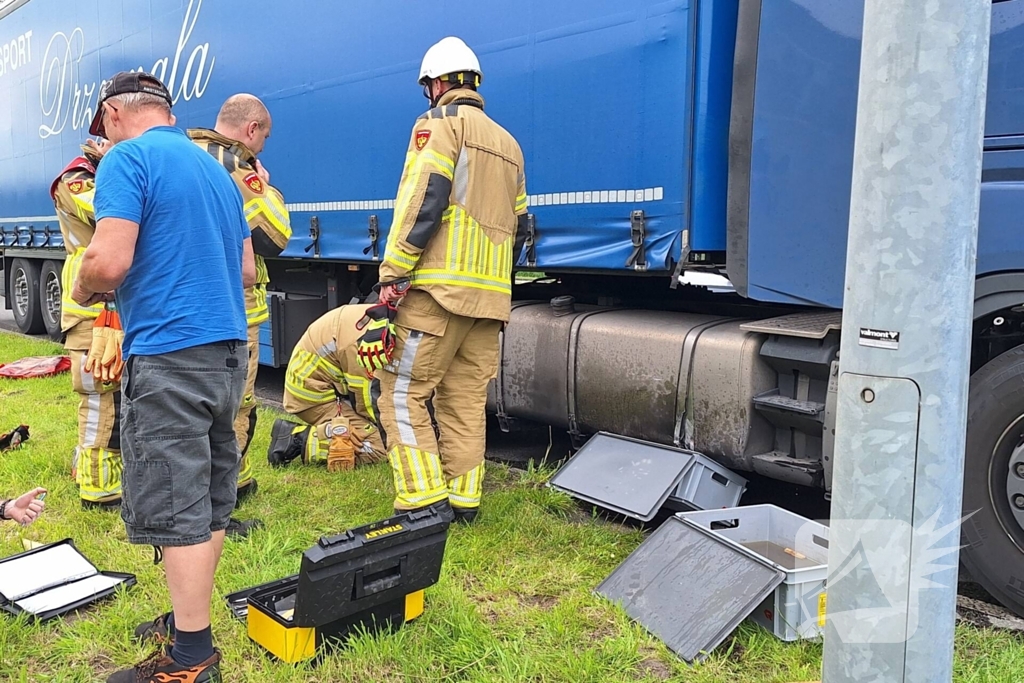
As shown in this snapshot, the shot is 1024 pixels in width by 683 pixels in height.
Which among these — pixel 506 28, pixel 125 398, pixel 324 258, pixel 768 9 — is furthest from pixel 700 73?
pixel 324 258

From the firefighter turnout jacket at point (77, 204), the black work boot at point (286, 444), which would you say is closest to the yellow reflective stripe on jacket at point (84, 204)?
the firefighter turnout jacket at point (77, 204)

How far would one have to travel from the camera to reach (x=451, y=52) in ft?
11.9

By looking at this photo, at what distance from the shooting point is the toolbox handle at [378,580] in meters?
2.58

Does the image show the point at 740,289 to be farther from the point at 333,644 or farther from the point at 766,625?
the point at 333,644

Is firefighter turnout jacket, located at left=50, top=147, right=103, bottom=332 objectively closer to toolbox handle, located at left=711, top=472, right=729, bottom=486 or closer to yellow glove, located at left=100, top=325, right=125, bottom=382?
yellow glove, located at left=100, top=325, right=125, bottom=382

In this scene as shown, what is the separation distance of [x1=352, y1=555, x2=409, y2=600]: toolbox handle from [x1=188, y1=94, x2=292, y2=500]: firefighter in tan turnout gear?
1487 millimetres

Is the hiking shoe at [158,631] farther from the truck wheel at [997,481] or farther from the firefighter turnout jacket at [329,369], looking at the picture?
the truck wheel at [997,481]

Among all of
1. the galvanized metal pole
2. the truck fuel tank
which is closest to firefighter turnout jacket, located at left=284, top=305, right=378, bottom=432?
the truck fuel tank

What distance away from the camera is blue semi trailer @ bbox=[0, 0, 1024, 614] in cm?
313

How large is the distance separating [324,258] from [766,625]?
420 centimetres

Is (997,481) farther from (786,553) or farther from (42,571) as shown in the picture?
(42,571)

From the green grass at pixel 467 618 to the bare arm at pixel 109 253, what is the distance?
3.92ft

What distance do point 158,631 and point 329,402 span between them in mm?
2186

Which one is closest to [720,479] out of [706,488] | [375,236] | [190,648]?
[706,488]
